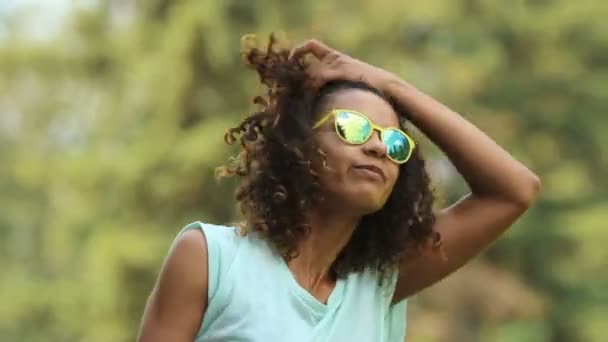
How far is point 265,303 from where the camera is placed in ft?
7.68

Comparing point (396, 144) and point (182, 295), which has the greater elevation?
point (396, 144)

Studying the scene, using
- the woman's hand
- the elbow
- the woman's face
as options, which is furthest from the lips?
the elbow

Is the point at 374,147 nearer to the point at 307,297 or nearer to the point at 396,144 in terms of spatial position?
the point at 396,144

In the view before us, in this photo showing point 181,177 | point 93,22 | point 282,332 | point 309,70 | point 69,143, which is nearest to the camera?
point 282,332

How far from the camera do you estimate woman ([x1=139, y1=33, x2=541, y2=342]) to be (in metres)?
2.34

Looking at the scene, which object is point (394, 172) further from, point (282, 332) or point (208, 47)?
point (208, 47)

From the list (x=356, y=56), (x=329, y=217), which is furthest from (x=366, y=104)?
(x=356, y=56)

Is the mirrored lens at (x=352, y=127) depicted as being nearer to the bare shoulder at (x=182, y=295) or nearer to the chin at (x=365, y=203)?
the chin at (x=365, y=203)

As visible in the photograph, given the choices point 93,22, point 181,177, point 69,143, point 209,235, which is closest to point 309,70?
point 209,235

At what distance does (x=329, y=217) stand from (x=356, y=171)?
0.10 m

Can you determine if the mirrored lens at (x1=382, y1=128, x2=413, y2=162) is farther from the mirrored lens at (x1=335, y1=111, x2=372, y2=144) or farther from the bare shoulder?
the bare shoulder

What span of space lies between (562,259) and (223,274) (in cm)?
862

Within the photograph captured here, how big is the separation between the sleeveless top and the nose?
210mm

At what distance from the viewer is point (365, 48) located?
10.7 m
